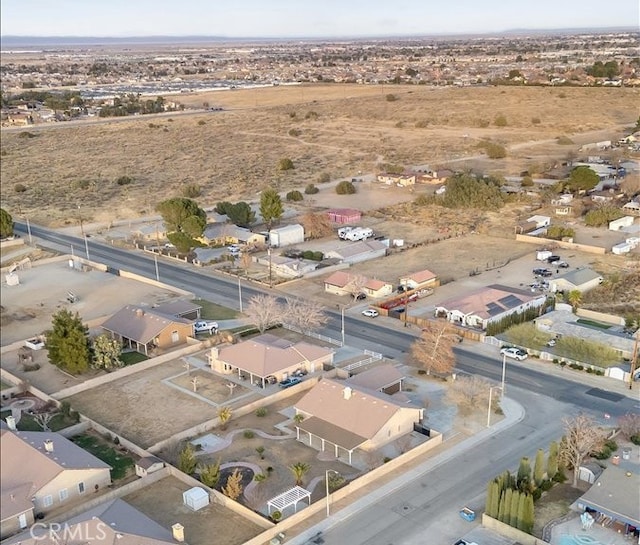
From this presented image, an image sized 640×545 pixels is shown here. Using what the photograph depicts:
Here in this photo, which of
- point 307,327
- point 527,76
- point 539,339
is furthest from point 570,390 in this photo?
point 527,76

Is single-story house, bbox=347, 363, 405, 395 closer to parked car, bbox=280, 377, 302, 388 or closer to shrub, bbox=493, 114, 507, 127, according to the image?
parked car, bbox=280, 377, 302, 388

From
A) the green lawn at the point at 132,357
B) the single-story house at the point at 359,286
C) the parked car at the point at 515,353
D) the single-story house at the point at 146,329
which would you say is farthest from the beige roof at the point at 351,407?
the single-story house at the point at 359,286

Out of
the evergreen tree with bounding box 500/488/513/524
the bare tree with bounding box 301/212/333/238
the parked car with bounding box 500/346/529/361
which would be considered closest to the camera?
the evergreen tree with bounding box 500/488/513/524

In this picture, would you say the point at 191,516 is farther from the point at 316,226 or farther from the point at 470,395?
the point at 316,226

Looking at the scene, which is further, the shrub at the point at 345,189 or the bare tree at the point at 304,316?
the shrub at the point at 345,189

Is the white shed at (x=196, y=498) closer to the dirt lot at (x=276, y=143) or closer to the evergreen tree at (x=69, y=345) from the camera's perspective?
the evergreen tree at (x=69, y=345)

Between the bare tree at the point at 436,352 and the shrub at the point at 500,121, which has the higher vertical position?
the shrub at the point at 500,121

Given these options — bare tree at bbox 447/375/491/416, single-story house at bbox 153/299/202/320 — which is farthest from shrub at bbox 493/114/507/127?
bare tree at bbox 447/375/491/416
